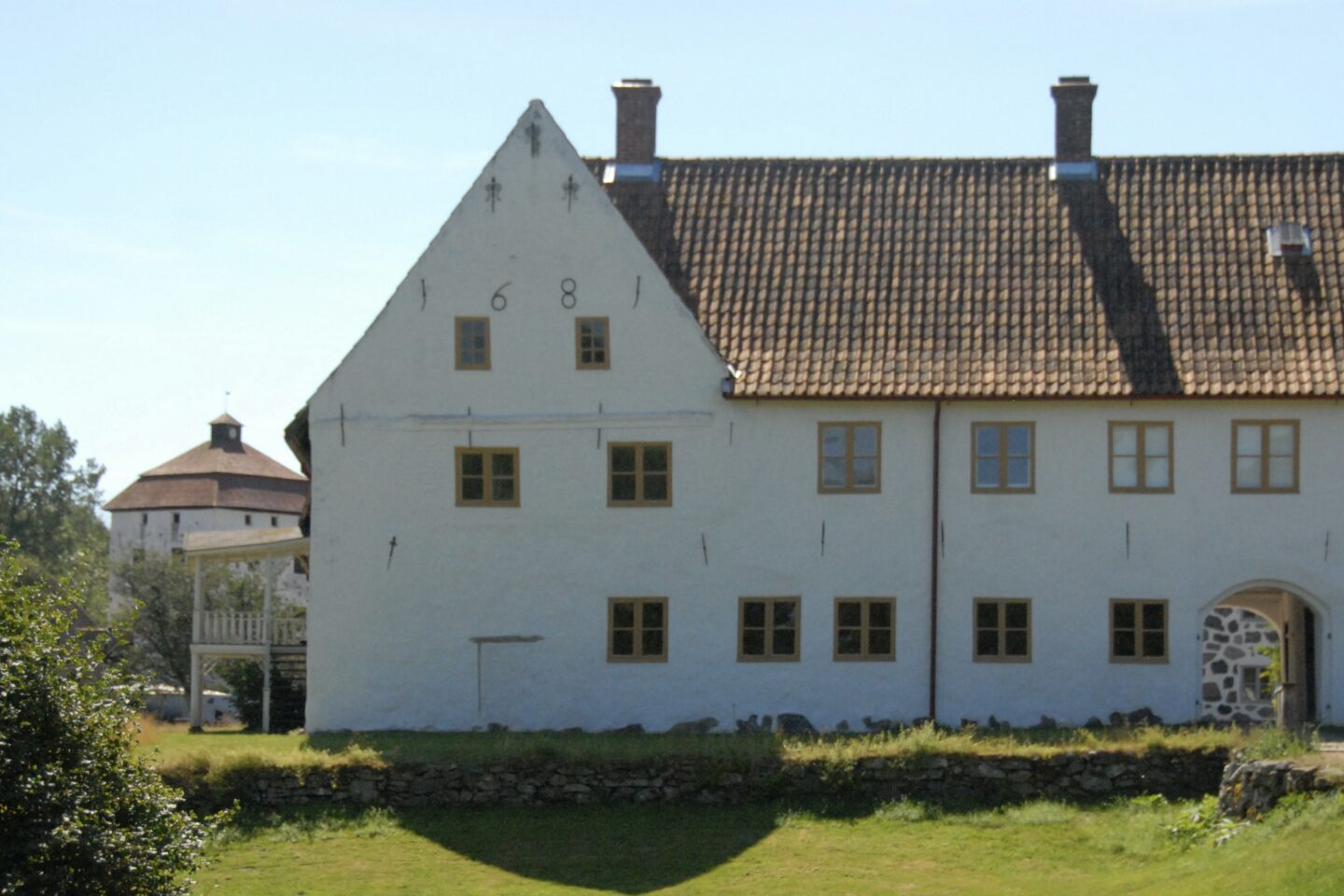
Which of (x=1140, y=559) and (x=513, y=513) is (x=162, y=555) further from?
(x=1140, y=559)

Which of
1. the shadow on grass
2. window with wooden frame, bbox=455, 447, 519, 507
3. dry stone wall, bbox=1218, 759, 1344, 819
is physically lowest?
the shadow on grass

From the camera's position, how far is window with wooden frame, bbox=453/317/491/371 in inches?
1275

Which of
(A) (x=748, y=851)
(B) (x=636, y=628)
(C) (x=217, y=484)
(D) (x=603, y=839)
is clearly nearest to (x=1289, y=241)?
(B) (x=636, y=628)

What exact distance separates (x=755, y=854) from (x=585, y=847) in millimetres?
2260

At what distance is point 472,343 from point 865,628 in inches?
326

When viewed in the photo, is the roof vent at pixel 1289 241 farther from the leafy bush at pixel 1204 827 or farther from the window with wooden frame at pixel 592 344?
the leafy bush at pixel 1204 827

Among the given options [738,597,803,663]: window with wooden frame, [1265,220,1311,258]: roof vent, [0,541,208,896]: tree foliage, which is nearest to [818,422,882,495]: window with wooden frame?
[738,597,803,663]: window with wooden frame

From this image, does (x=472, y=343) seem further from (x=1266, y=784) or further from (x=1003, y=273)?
(x=1266, y=784)

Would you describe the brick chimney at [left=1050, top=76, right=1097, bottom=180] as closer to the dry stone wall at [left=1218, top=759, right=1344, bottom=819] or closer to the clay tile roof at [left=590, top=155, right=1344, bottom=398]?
the clay tile roof at [left=590, top=155, right=1344, bottom=398]

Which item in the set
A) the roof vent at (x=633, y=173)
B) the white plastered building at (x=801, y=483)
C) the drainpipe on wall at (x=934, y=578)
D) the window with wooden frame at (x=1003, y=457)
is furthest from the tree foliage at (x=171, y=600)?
the window with wooden frame at (x=1003, y=457)

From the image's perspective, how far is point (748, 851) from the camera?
2409cm

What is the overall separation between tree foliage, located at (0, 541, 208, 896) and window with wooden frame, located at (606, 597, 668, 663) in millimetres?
12079

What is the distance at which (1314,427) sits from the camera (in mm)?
31000

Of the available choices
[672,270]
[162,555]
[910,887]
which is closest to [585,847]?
[910,887]
